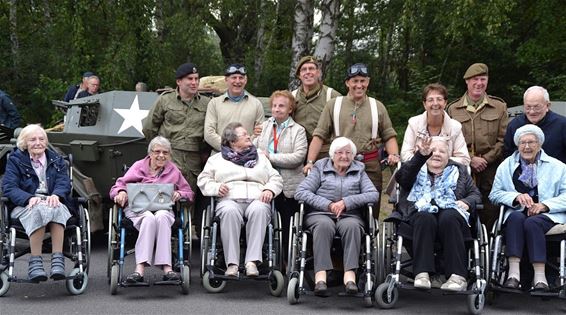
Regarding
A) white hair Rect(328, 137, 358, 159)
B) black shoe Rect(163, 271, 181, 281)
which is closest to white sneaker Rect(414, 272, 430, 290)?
white hair Rect(328, 137, 358, 159)

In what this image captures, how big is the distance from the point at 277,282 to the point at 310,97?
198cm

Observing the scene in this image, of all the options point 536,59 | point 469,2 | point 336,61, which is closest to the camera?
point 469,2

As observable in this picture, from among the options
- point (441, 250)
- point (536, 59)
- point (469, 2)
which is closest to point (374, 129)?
point (441, 250)

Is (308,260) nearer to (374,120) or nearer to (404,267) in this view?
(404,267)

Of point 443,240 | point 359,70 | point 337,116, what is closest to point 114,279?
point 337,116

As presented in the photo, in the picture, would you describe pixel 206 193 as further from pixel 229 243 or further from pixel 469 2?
pixel 469 2

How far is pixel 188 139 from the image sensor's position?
8219 mm

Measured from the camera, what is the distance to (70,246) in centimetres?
732

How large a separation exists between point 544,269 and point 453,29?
20.5 ft

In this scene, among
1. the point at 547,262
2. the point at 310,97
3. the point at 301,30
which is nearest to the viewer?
the point at 547,262

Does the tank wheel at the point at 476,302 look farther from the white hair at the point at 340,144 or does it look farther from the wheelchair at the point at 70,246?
the wheelchair at the point at 70,246

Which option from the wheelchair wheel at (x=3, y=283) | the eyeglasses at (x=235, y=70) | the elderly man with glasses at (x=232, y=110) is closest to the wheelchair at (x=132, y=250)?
the wheelchair wheel at (x=3, y=283)

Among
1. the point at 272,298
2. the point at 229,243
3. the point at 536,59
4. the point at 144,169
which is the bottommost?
the point at 272,298

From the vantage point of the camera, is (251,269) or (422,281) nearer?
(422,281)
